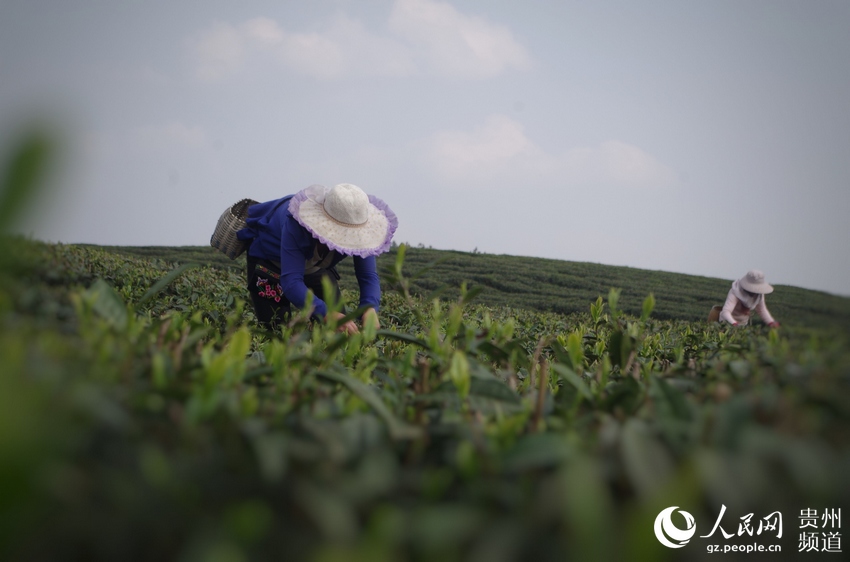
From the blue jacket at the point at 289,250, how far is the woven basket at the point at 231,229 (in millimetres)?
130

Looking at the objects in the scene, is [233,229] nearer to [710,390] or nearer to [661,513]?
[710,390]

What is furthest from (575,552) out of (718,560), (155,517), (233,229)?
(233,229)

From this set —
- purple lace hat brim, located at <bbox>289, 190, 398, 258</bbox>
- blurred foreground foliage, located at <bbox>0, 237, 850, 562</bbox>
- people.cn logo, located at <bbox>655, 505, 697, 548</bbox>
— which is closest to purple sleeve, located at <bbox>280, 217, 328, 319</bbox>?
purple lace hat brim, located at <bbox>289, 190, 398, 258</bbox>

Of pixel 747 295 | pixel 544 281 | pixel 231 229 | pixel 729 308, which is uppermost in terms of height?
pixel 544 281

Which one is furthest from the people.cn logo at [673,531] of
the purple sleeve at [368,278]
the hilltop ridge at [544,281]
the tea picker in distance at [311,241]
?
the hilltop ridge at [544,281]

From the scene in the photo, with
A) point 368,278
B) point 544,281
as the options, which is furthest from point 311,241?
point 544,281

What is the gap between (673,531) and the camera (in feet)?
2.00

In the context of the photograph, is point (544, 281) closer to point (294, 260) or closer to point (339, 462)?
point (294, 260)

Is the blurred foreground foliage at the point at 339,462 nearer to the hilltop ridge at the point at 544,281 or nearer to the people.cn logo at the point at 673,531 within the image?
the people.cn logo at the point at 673,531

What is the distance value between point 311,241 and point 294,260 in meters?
0.21

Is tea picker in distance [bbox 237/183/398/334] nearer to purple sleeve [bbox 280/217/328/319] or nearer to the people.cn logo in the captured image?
purple sleeve [bbox 280/217/328/319]

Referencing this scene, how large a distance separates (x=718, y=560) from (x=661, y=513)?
140 mm

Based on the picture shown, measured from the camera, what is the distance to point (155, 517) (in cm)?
56

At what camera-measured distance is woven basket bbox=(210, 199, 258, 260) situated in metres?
4.62
